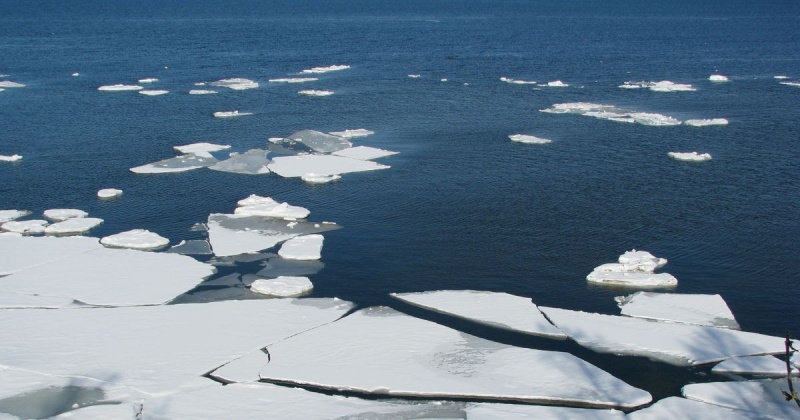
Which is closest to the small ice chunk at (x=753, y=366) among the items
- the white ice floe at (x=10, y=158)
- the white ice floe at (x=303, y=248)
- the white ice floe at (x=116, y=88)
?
the white ice floe at (x=303, y=248)

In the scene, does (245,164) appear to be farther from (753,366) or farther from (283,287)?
(753,366)

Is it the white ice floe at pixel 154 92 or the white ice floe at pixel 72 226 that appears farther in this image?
the white ice floe at pixel 154 92

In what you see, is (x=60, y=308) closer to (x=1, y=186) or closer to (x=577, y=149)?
(x=1, y=186)

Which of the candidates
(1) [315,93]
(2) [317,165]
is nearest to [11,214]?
(2) [317,165]

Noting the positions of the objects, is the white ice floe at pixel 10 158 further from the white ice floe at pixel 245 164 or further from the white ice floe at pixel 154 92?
the white ice floe at pixel 154 92

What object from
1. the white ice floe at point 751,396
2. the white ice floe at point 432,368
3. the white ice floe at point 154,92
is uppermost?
the white ice floe at point 154,92
